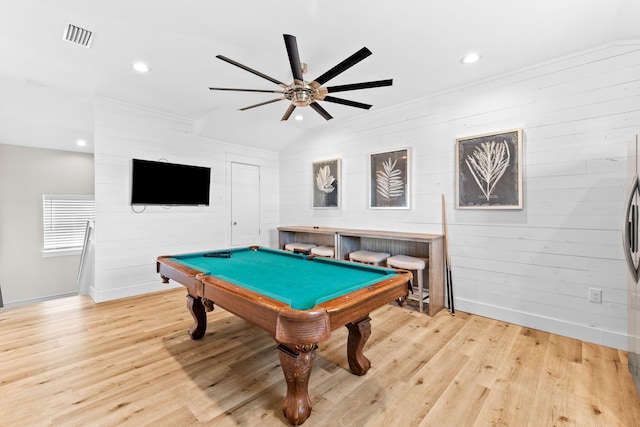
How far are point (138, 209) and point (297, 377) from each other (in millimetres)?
3667

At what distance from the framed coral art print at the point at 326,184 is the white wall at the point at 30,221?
4.55 m

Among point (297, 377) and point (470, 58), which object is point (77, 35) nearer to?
point (297, 377)

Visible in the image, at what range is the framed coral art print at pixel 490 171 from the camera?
3.01 meters

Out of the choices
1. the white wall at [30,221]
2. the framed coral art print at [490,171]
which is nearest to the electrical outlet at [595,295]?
the framed coral art print at [490,171]

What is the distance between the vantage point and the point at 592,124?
8.59 feet

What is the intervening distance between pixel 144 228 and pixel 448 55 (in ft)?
14.6

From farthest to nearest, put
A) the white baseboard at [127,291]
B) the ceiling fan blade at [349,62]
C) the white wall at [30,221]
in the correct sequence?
the white wall at [30,221] → the white baseboard at [127,291] → the ceiling fan blade at [349,62]

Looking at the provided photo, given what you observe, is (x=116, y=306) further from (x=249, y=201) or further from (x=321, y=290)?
(x=321, y=290)

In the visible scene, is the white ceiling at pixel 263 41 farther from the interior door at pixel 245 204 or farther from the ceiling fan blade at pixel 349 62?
the interior door at pixel 245 204

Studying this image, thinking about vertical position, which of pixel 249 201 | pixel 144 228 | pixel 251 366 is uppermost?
pixel 249 201

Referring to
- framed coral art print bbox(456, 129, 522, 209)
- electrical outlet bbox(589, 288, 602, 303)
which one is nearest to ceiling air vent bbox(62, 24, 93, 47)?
framed coral art print bbox(456, 129, 522, 209)

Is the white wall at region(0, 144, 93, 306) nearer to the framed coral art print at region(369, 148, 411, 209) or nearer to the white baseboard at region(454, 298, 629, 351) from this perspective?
the framed coral art print at region(369, 148, 411, 209)

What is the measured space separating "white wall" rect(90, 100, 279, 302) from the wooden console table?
147 centimetres

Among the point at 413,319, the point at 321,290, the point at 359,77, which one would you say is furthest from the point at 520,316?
the point at 359,77
